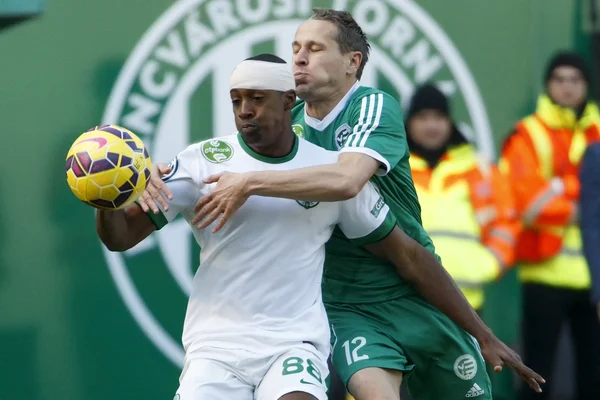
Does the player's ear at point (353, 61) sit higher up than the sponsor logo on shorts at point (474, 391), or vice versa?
the player's ear at point (353, 61)

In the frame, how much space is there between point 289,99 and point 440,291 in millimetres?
909

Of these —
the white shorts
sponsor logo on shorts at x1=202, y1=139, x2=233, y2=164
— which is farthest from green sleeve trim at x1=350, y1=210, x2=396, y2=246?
sponsor logo on shorts at x1=202, y1=139, x2=233, y2=164

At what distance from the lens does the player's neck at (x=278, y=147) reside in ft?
15.8

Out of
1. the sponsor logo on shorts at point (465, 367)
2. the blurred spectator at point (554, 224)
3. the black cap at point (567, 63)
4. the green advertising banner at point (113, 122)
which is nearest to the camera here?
the sponsor logo on shorts at point (465, 367)

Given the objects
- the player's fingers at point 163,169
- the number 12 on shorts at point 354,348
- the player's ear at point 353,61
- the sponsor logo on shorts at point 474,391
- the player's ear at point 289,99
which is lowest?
the sponsor logo on shorts at point 474,391

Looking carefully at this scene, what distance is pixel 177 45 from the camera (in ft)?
23.9

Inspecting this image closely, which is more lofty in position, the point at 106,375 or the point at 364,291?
the point at 364,291

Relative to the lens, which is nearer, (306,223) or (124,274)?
(306,223)

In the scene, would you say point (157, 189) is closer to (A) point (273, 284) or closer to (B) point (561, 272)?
(A) point (273, 284)

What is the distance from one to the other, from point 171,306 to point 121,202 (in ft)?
9.43

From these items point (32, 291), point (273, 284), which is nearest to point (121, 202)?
point (273, 284)

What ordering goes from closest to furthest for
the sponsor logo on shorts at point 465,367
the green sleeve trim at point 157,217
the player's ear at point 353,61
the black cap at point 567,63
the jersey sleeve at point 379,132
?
the green sleeve trim at point 157,217, the jersey sleeve at point 379,132, the player's ear at point 353,61, the sponsor logo on shorts at point 465,367, the black cap at point 567,63

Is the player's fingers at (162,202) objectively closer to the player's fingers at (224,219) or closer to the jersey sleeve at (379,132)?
the player's fingers at (224,219)

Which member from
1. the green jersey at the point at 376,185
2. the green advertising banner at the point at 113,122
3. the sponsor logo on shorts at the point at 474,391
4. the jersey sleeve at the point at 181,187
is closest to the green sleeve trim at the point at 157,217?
the jersey sleeve at the point at 181,187
